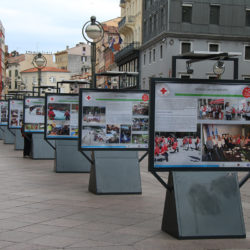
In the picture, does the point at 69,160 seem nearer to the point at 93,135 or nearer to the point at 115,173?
the point at 115,173

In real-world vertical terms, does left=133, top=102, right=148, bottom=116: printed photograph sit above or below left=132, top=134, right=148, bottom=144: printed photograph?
above

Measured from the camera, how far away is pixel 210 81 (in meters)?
7.69

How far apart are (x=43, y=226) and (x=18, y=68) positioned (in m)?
163

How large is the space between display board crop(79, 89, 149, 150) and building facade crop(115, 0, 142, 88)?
Answer: 50.8 m

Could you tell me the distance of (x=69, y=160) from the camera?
52.9 ft

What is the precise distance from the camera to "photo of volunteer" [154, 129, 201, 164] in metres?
7.63

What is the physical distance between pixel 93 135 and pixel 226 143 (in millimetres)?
4221

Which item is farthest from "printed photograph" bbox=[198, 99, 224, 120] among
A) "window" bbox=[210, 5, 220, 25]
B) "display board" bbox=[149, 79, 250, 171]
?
"window" bbox=[210, 5, 220, 25]

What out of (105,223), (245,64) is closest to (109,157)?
(105,223)

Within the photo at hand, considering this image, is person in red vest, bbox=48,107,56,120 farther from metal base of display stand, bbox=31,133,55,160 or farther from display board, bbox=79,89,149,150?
display board, bbox=79,89,149,150

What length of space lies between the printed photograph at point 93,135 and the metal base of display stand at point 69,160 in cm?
446

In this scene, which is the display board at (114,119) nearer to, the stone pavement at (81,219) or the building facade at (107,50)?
the stone pavement at (81,219)

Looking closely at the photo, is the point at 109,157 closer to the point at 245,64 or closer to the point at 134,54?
the point at 245,64

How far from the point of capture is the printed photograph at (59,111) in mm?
16281
